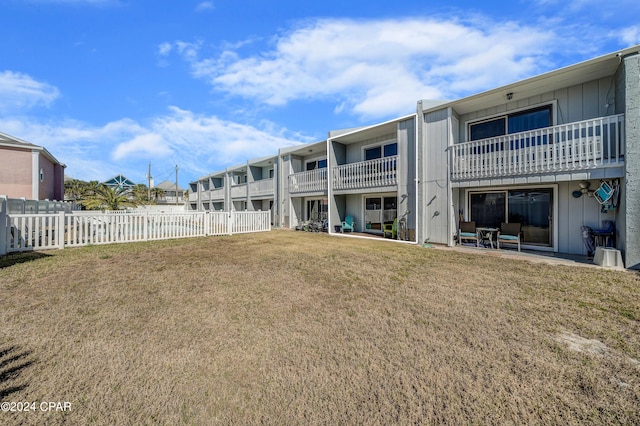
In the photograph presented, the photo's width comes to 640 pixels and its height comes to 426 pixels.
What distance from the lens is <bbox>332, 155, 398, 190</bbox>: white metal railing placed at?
1192 cm

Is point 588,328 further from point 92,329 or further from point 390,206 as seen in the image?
point 390,206

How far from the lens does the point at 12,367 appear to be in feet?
8.34

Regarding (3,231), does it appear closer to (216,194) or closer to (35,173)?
(35,173)

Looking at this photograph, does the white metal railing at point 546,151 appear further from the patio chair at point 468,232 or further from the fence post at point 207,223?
the fence post at point 207,223

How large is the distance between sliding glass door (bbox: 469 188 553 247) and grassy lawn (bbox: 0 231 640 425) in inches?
137

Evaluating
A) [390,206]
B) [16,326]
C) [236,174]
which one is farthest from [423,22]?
[236,174]

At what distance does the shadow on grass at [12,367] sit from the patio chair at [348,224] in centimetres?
1281

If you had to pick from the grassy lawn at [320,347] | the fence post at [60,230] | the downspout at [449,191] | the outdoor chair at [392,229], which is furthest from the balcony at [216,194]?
the downspout at [449,191]

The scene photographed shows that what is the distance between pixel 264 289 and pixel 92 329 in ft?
8.18

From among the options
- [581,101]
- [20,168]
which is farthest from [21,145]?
Result: [581,101]

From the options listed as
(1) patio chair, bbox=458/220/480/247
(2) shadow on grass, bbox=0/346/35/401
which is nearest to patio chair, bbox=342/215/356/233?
(1) patio chair, bbox=458/220/480/247

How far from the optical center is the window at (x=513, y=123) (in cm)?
895

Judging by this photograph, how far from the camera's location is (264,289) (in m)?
4.93

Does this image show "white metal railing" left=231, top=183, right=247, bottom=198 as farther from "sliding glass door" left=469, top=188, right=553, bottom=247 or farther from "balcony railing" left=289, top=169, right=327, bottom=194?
"sliding glass door" left=469, top=188, right=553, bottom=247
